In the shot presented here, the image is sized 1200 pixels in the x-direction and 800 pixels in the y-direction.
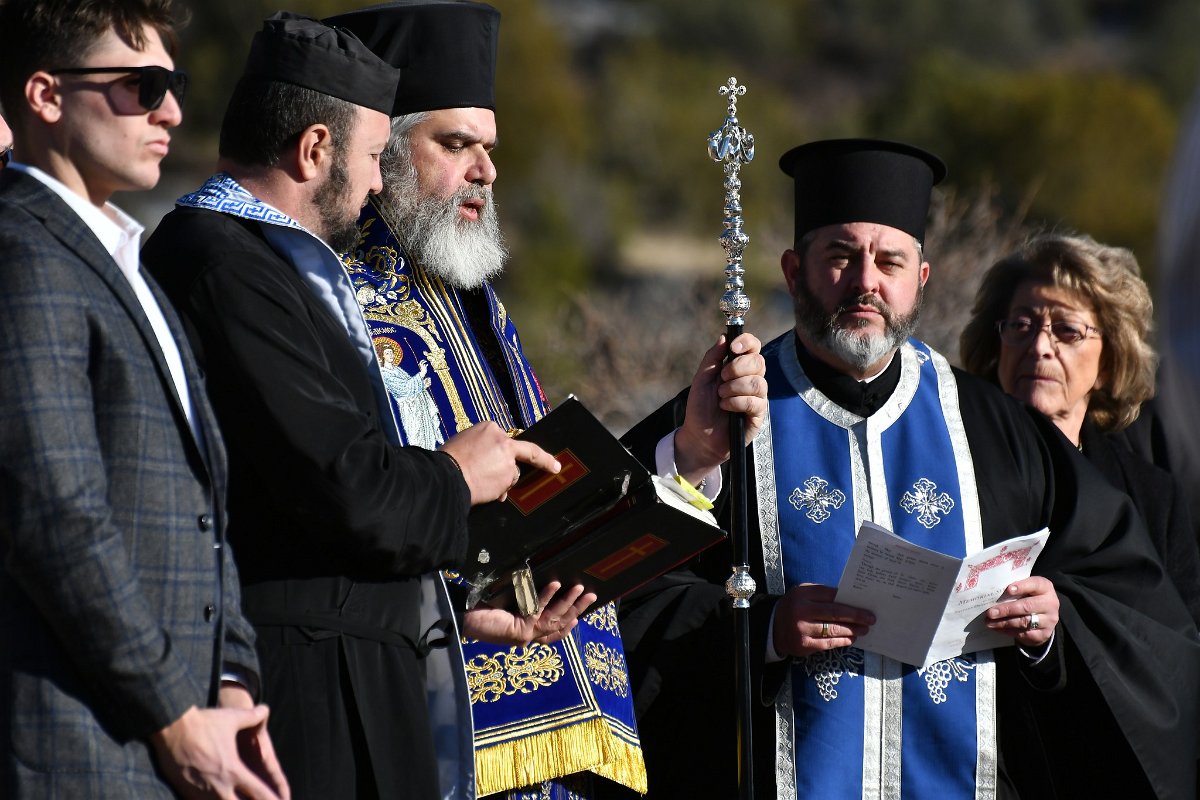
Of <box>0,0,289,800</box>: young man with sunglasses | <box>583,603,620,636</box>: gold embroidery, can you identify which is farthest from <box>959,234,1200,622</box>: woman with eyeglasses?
<box>0,0,289,800</box>: young man with sunglasses

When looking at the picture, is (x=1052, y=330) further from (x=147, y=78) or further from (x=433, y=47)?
(x=147, y=78)

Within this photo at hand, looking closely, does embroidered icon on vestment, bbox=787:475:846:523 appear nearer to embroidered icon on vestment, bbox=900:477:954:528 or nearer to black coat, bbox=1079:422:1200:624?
embroidered icon on vestment, bbox=900:477:954:528

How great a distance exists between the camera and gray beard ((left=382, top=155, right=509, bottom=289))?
13.1 ft

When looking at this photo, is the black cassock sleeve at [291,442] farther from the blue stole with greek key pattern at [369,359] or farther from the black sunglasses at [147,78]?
the black sunglasses at [147,78]

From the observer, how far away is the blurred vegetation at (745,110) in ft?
116

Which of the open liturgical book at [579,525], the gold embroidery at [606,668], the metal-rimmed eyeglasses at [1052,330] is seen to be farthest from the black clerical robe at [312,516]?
the metal-rimmed eyeglasses at [1052,330]

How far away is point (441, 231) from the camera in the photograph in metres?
4.01

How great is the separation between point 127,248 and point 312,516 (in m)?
0.56

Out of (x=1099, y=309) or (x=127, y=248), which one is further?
(x=1099, y=309)

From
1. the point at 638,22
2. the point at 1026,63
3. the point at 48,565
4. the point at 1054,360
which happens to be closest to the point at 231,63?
the point at 638,22

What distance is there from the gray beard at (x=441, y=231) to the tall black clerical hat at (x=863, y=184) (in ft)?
3.96

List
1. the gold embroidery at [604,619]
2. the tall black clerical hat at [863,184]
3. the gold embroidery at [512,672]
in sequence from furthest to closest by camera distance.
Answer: the tall black clerical hat at [863,184] < the gold embroidery at [604,619] < the gold embroidery at [512,672]

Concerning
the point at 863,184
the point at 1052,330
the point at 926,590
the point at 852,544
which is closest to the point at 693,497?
the point at 926,590

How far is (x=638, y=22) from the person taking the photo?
55750 mm
